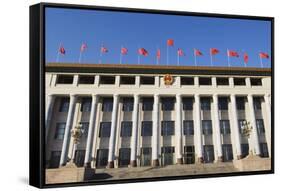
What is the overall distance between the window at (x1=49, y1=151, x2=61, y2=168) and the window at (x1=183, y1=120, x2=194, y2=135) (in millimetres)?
1936

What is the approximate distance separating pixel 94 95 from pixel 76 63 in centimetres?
51

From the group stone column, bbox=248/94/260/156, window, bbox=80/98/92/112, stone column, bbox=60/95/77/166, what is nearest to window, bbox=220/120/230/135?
stone column, bbox=248/94/260/156

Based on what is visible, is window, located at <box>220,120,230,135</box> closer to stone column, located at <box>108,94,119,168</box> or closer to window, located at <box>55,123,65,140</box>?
stone column, located at <box>108,94,119,168</box>

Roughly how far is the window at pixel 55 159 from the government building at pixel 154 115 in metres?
0.01

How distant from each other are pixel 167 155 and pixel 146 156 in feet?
1.03

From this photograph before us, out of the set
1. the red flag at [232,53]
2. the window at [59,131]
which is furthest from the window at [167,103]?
the window at [59,131]

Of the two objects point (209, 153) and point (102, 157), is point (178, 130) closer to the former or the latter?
point (209, 153)

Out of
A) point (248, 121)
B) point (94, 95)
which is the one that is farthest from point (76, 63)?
point (248, 121)

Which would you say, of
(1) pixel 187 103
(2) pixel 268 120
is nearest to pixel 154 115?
(1) pixel 187 103

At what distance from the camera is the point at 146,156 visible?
6.54 meters

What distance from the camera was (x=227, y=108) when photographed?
7.00m

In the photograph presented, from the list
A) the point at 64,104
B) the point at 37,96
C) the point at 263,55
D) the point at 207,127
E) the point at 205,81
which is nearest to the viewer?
the point at 37,96

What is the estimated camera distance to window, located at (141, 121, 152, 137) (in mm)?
6594

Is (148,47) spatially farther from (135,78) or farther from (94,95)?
(94,95)
